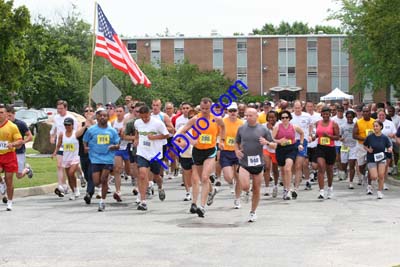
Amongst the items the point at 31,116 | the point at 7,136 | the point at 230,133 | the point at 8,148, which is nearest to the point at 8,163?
the point at 8,148

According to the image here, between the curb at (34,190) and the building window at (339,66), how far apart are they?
232 feet

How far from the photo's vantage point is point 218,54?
87.5 meters

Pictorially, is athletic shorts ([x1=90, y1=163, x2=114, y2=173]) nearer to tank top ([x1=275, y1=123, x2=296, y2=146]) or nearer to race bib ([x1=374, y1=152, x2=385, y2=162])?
tank top ([x1=275, y1=123, x2=296, y2=146])

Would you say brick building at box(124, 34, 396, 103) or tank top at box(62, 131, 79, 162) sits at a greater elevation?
brick building at box(124, 34, 396, 103)

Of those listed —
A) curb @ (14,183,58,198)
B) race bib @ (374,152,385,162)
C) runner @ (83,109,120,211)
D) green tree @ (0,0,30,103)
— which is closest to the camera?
runner @ (83,109,120,211)

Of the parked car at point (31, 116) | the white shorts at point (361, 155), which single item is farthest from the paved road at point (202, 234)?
the parked car at point (31, 116)

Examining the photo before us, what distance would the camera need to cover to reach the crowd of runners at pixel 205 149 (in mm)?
13680

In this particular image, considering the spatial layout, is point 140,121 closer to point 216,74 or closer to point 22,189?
point 22,189

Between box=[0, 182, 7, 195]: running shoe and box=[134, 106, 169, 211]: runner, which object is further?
box=[0, 182, 7, 195]: running shoe

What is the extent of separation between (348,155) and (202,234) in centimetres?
971

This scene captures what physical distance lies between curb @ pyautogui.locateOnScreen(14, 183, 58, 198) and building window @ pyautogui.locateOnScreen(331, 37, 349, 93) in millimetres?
70567

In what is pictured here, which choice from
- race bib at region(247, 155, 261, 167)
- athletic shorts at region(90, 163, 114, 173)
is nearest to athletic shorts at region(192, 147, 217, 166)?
race bib at region(247, 155, 261, 167)

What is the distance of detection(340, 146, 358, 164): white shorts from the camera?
19594 millimetres

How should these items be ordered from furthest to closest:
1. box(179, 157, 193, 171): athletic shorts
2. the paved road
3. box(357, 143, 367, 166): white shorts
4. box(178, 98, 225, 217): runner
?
box(357, 143, 367, 166): white shorts
box(179, 157, 193, 171): athletic shorts
box(178, 98, 225, 217): runner
the paved road
